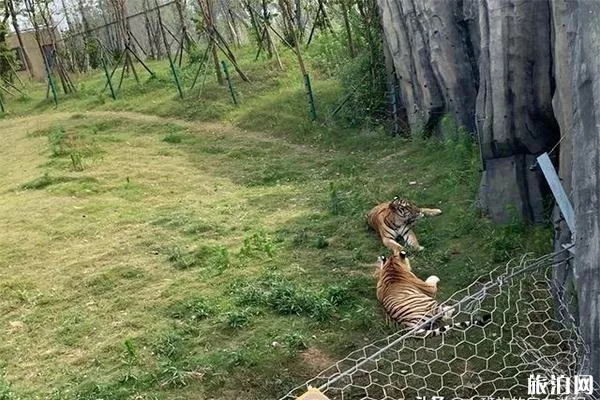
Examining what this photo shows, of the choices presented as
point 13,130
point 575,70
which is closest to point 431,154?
point 575,70

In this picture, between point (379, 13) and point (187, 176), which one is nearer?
point (187, 176)

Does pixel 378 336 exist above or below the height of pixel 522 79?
below

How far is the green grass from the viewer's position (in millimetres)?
4391

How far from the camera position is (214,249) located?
6.11 meters

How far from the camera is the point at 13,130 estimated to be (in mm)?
13562

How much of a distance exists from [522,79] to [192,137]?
7093 mm

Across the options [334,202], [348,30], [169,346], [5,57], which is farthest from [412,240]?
[5,57]

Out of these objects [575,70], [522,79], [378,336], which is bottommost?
[378,336]

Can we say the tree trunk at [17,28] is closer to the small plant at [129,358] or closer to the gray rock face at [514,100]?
the gray rock face at [514,100]

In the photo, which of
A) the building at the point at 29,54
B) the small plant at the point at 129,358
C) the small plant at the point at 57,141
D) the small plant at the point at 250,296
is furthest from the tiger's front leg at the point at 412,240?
the building at the point at 29,54

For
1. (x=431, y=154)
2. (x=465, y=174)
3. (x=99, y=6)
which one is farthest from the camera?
(x=99, y=6)

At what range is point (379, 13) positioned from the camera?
1034 cm

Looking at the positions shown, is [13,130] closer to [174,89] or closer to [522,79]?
[174,89]

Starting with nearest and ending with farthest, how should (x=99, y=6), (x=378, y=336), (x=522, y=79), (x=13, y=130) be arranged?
(x=378, y=336) < (x=522, y=79) < (x=13, y=130) < (x=99, y=6)
